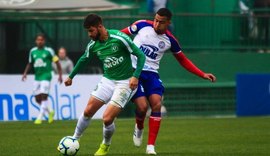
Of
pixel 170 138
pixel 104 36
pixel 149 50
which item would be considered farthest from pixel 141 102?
pixel 170 138

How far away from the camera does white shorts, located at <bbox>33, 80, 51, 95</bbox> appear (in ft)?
82.3


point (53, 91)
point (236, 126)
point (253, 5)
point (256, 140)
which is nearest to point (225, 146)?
point (256, 140)

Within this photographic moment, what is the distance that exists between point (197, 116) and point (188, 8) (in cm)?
549

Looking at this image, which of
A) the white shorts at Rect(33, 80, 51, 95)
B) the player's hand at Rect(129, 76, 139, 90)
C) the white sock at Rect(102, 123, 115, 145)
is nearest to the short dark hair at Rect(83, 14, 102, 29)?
the player's hand at Rect(129, 76, 139, 90)

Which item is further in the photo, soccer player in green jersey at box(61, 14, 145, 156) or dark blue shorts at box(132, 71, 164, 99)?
dark blue shorts at box(132, 71, 164, 99)

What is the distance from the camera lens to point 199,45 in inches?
1165

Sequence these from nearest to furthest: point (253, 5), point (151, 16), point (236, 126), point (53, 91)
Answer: point (236, 126) → point (53, 91) → point (151, 16) → point (253, 5)

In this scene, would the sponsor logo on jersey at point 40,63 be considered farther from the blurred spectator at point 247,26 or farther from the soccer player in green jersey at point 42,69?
the blurred spectator at point 247,26

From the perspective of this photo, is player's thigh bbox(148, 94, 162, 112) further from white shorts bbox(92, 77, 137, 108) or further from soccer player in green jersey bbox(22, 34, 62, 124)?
soccer player in green jersey bbox(22, 34, 62, 124)

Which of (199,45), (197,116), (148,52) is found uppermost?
(148,52)

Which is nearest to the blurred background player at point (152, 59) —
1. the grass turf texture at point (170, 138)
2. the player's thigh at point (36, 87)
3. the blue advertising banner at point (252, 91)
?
the grass turf texture at point (170, 138)

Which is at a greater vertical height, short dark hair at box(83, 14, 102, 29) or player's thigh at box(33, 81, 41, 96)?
short dark hair at box(83, 14, 102, 29)

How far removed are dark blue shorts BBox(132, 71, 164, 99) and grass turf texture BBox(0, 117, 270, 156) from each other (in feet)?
3.17

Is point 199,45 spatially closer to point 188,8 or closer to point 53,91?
point 188,8
